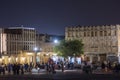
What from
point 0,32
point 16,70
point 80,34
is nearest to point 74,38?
point 80,34

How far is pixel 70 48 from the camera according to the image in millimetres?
114125

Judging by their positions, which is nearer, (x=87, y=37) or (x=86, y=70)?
(x=86, y=70)

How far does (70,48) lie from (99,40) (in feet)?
33.0

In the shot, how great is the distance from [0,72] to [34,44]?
174ft

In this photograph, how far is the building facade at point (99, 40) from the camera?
385ft

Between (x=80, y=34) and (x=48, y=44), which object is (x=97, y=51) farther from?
(x=48, y=44)

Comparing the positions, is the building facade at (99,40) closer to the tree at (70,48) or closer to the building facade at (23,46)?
the tree at (70,48)

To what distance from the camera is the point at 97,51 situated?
12044 centimetres

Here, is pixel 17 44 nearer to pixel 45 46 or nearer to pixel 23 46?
pixel 23 46

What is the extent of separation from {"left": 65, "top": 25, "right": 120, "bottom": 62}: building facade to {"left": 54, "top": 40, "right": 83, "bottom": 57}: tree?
628 centimetres

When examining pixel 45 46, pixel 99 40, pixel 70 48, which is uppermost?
pixel 99 40

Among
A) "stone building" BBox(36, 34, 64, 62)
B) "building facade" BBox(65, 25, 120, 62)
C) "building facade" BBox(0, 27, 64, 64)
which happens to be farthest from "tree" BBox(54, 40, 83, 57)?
"building facade" BBox(65, 25, 120, 62)

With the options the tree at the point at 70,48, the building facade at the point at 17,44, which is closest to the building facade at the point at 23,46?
the building facade at the point at 17,44

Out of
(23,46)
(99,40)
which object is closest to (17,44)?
(23,46)
